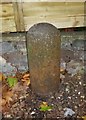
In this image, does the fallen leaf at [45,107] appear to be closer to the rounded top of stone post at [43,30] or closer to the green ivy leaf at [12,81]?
the green ivy leaf at [12,81]

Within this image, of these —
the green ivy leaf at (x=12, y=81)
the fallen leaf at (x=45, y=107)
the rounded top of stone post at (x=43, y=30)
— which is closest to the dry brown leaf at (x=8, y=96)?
the green ivy leaf at (x=12, y=81)

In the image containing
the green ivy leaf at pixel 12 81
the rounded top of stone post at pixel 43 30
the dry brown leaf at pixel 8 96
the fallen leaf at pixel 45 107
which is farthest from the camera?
the green ivy leaf at pixel 12 81

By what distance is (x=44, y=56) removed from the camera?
12.4 ft

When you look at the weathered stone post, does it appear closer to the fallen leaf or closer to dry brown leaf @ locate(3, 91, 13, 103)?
the fallen leaf

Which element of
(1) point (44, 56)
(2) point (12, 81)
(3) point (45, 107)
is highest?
(1) point (44, 56)

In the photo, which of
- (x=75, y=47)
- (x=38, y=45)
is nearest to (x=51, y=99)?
(x=38, y=45)

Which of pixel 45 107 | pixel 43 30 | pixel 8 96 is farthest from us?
pixel 8 96

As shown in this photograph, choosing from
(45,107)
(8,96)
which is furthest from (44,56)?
(8,96)

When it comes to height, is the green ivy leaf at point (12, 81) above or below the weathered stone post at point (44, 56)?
below

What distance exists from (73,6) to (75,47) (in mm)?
738

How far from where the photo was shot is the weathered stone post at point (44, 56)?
145 inches

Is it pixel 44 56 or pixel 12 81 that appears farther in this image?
pixel 12 81

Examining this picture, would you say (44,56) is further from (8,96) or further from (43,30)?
(8,96)

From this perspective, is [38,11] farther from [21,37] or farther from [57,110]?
[57,110]
